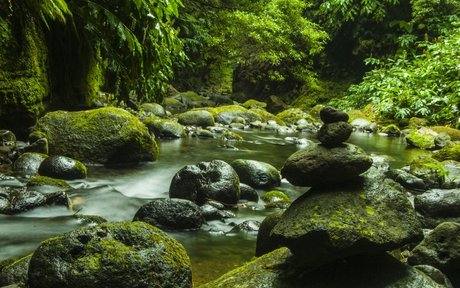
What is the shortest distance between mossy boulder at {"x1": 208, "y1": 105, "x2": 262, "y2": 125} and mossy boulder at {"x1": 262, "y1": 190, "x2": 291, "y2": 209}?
10850 millimetres

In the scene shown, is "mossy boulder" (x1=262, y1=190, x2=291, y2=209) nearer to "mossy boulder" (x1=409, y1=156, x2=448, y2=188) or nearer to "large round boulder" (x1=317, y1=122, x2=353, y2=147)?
"mossy boulder" (x1=409, y1=156, x2=448, y2=188)

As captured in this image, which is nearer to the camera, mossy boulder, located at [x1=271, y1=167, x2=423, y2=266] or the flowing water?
mossy boulder, located at [x1=271, y1=167, x2=423, y2=266]

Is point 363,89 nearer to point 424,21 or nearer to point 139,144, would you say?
point 424,21

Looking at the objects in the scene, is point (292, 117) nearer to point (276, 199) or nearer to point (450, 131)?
point (450, 131)

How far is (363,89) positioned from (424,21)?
4.93m

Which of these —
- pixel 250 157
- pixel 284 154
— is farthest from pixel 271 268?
pixel 284 154

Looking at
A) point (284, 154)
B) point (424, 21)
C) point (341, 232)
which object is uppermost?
point (424, 21)

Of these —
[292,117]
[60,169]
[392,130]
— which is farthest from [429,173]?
[292,117]

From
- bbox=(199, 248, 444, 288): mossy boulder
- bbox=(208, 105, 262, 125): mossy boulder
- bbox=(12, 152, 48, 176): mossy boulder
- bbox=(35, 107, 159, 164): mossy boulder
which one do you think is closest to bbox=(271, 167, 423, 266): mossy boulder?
bbox=(199, 248, 444, 288): mossy boulder

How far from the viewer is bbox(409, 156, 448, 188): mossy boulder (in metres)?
8.84

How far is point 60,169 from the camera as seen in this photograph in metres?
7.57

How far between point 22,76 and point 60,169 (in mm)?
2292

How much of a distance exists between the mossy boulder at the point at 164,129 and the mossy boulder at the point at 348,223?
10.2 meters

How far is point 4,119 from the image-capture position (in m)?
8.82
